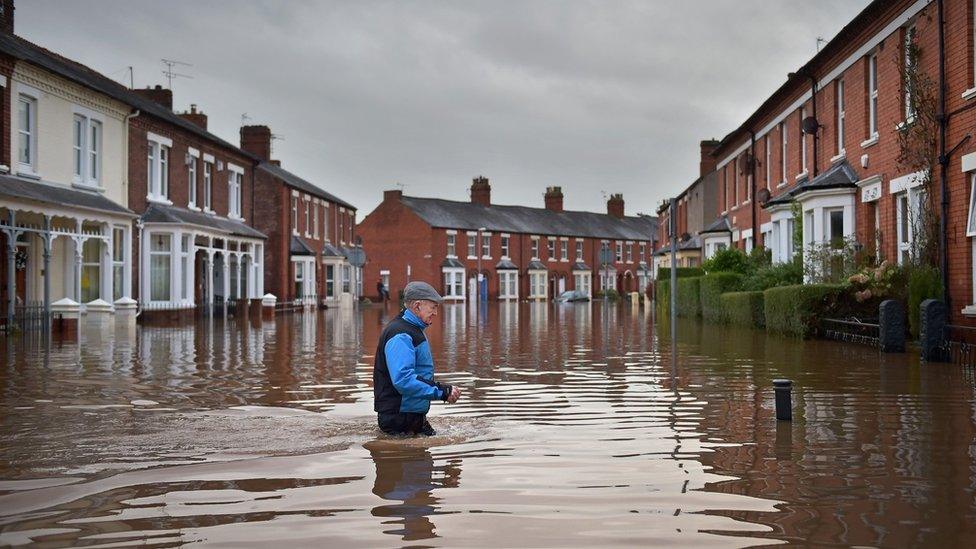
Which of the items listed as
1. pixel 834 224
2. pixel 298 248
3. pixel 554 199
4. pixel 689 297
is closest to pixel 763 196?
pixel 689 297

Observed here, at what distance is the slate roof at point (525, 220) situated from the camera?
79.2 meters

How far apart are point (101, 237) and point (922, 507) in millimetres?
25200

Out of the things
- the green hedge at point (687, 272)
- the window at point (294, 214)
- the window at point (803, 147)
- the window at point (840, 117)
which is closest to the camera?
the window at point (840, 117)

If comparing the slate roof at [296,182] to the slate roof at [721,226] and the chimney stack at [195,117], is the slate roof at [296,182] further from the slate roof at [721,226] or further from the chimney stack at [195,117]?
the slate roof at [721,226]

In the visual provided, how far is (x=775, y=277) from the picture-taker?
25594 mm

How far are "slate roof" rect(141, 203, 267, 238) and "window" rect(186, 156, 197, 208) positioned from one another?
479 millimetres

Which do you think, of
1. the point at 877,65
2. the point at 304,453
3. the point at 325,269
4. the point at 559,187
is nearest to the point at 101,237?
the point at 877,65

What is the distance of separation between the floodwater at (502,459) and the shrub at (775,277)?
1056 centimetres

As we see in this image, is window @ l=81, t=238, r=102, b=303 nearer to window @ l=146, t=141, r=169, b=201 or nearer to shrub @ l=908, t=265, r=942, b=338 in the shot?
window @ l=146, t=141, r=169, b=201

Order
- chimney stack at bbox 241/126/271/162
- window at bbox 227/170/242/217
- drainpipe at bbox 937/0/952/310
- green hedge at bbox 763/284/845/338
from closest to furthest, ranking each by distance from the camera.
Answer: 1. drainpipe at bbox 937/0/952/310
2. green hedge at bbox 763/284/845/338
3. window at bbox 227/170/242/217
4. chimney stack at bbox 241/126/271/162

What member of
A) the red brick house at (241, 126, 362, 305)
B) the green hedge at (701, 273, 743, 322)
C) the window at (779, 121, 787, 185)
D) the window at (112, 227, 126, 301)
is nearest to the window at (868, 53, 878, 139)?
the green hedge at (701, 273, 743, 322)

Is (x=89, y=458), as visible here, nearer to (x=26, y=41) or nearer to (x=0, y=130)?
(x=0, y=130)

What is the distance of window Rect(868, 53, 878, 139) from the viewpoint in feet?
73.6

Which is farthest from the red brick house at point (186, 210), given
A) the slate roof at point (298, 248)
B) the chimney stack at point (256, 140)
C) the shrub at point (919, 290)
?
the shrub at point (919, 290)
